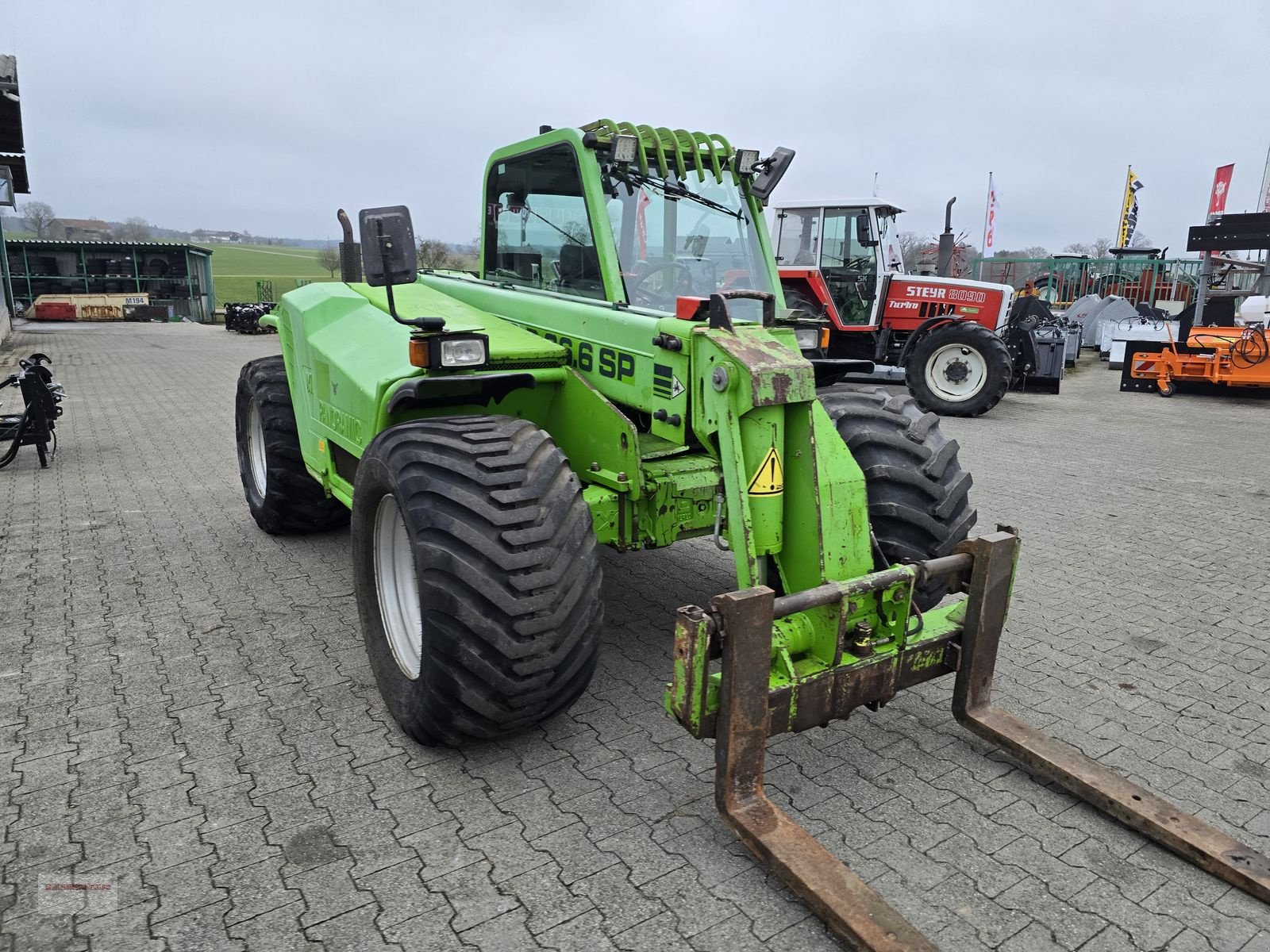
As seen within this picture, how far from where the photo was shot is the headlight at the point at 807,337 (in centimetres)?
362

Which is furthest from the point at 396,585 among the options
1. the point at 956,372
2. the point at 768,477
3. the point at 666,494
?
the point at 956,372

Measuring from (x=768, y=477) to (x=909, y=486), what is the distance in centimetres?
89

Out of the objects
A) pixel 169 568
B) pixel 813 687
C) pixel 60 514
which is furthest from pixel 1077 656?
pixel 60 514

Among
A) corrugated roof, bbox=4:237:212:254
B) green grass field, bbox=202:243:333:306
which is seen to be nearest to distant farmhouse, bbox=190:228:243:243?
green grass field, bbox=202:243:333:306

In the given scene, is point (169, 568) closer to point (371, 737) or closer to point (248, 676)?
point (248, 676)

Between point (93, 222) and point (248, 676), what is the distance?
76282mm

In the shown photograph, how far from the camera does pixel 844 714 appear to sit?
2795 millimetres

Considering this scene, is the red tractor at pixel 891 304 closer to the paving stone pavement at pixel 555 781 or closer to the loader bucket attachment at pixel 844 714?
the paving stone pavement at pixel 555 781

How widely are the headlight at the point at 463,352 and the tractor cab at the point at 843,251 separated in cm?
941

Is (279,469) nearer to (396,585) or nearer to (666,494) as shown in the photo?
(396,585)

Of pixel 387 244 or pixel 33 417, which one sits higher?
pixel 387 244

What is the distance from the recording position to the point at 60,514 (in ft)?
20.4

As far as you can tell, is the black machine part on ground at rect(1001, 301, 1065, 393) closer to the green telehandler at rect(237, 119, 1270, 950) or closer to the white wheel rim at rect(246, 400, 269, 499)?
the green telehandler at rect(237, 119, 1270, 950)

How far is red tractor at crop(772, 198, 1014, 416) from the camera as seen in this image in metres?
11.6
